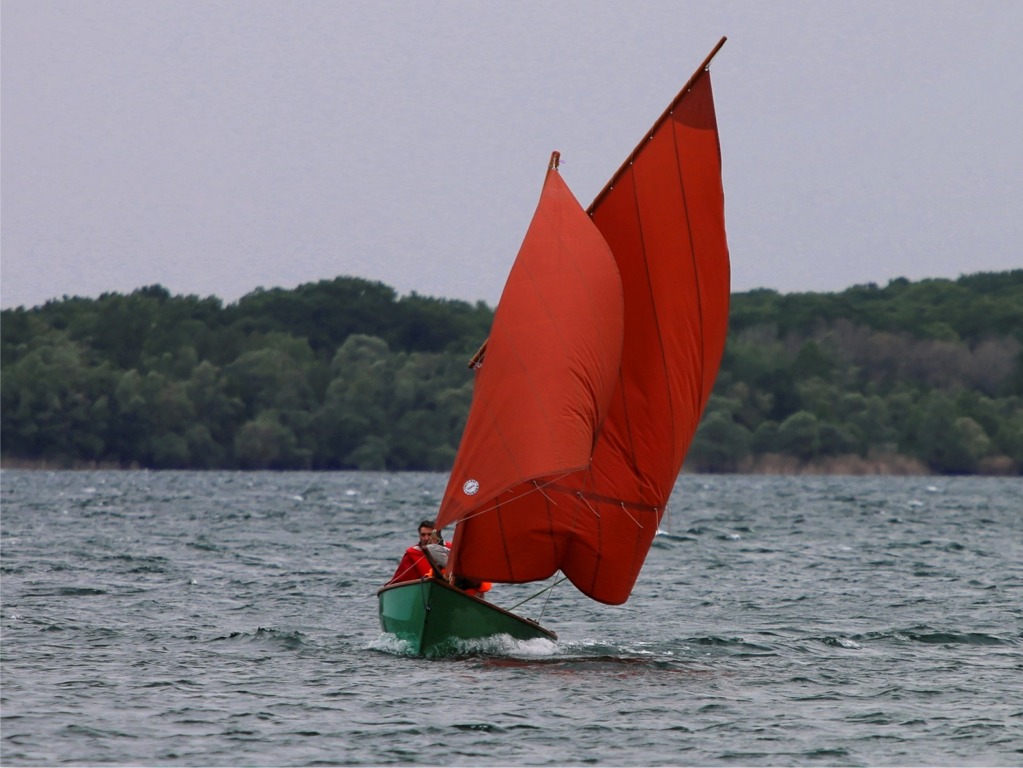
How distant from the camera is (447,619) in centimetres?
2003

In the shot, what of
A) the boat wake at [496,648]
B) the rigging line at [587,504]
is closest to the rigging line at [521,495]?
the rigging line at [587,504]

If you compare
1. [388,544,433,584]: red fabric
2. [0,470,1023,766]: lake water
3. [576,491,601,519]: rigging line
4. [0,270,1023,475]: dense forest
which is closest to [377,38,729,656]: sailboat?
[576,491,601,519]: rigging line

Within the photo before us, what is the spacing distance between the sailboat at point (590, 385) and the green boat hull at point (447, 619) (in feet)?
0.07

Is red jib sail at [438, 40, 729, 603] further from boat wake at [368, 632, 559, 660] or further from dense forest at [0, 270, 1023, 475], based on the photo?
dense forest at [0, 270, 1023, 475]

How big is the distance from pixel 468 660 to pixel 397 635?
1360 mm

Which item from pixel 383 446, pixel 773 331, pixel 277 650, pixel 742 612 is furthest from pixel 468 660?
pixel 773 331

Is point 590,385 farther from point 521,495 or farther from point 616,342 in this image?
point 521,495

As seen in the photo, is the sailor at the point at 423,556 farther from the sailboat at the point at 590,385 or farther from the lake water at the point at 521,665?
the lake water at the point at 521,665

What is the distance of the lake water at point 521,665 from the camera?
15.6 m

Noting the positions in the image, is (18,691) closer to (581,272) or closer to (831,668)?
(581,272)

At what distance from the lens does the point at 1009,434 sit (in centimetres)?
13488

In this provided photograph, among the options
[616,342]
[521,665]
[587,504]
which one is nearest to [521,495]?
[587,504]

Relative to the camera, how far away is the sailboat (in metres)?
19.3

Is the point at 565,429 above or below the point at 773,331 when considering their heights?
below
